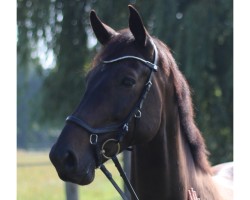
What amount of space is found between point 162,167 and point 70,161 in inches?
21.2

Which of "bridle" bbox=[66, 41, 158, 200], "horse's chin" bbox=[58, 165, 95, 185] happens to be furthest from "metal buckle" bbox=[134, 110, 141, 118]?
"horse's chin" bbox=[58, 165, 95, 185]

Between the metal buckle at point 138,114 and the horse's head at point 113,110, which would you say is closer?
the horse's head at point 113,110

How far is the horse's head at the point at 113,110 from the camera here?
216 centimetres

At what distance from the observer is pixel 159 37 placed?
800 centimetres

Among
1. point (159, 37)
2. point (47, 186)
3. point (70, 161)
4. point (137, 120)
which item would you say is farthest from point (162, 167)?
point (47, 186)

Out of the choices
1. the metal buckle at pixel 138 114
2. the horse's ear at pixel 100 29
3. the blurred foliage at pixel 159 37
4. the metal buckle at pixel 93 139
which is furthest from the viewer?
the blurred foliage at pixel 159 37

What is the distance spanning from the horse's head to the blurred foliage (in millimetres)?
5087

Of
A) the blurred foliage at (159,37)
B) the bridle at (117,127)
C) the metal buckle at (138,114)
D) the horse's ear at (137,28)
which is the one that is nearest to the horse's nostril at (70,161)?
the bridle at (117,127)

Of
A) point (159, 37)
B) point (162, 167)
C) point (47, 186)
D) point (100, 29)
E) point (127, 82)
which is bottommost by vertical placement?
point (47, 186)

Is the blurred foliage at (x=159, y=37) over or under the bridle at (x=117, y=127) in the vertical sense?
under

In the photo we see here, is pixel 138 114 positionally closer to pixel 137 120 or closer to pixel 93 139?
pixel 137 120

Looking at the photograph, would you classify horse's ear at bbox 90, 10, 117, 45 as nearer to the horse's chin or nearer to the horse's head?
the horse's head

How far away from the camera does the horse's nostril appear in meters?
2.12

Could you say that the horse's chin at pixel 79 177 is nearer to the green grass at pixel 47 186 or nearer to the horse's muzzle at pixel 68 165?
the horse's muzzle at pixel 68 165
